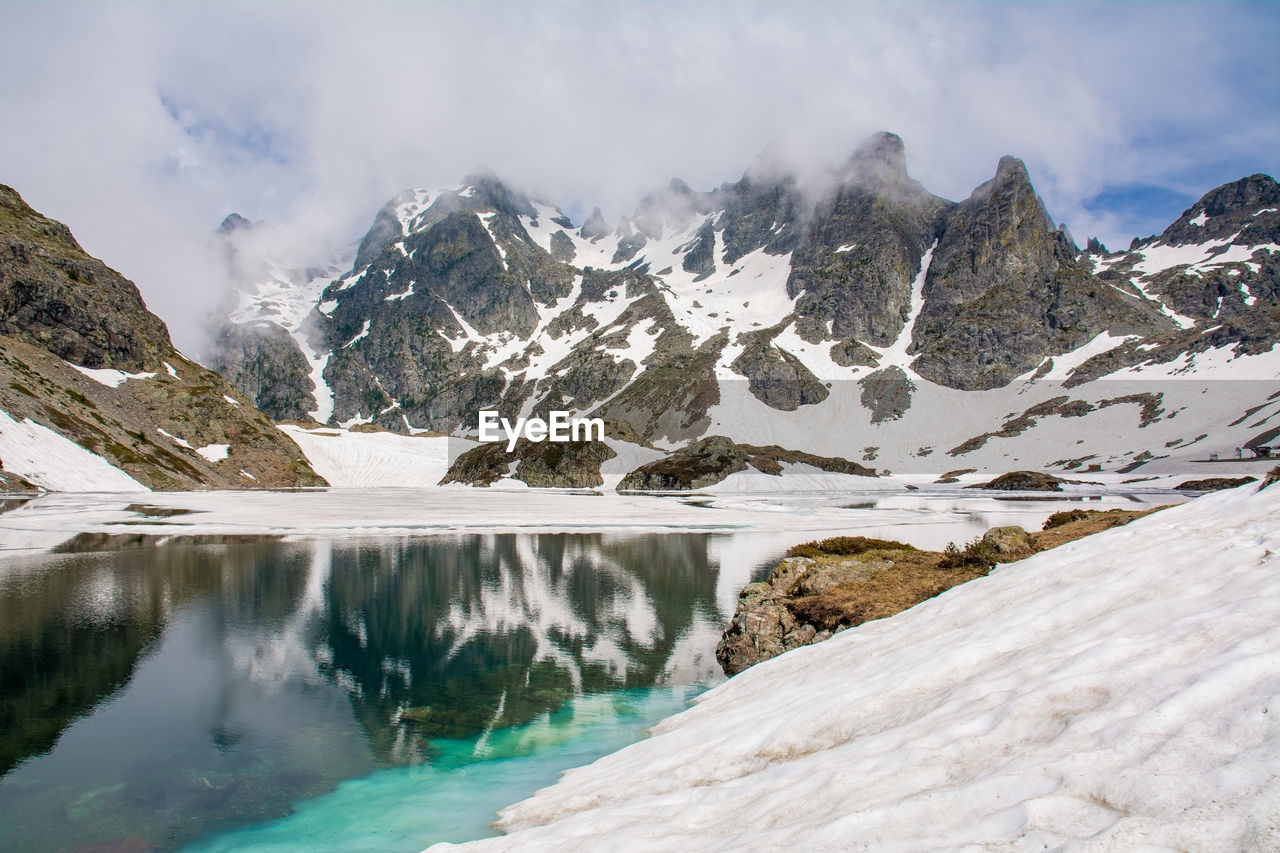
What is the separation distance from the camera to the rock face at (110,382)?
8550 centimetres

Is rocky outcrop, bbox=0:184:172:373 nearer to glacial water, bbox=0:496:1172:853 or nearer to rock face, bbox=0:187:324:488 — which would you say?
rock face, bbox=0:187:324:488

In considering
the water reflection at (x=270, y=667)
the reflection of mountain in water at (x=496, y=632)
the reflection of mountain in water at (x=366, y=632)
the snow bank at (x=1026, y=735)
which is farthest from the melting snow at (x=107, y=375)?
the snow bank at (x=1026, y=735)

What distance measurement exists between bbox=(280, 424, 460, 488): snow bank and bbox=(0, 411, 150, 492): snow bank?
60.6 meters

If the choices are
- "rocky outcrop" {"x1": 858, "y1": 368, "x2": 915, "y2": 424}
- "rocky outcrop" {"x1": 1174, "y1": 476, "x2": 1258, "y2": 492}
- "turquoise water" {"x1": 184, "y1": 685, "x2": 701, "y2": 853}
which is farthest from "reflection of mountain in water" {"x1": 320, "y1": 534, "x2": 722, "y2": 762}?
"rocky outcrop" {"x1": 858, "y1": 368, "x2": 915, "y2": 424}

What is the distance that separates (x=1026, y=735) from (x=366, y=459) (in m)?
168

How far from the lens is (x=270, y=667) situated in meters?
18.7

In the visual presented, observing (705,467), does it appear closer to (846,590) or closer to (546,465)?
(546,465)

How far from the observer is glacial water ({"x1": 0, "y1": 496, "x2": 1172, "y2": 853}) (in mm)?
11211

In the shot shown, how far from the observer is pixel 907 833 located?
574cm

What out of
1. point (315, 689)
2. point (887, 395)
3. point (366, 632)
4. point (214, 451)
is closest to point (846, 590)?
point (315, 689)

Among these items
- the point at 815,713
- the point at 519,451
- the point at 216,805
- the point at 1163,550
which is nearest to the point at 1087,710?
the point at 815,713

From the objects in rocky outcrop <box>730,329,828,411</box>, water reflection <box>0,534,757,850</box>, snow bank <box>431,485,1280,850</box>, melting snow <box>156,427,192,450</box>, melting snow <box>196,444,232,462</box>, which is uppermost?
rocky outcrop <box>730,329,828,411</box>

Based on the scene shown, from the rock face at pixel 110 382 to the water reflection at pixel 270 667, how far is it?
68.8 metres

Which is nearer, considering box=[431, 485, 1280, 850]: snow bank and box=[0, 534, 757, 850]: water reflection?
box=[431, 485, 1280, 850]: snow bank
